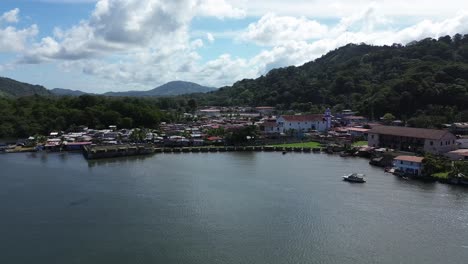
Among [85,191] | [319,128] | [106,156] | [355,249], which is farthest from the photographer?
[319,128]

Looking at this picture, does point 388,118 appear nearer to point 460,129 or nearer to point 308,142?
point 460,129

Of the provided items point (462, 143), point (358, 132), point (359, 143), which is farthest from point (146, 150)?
point (462, 143)

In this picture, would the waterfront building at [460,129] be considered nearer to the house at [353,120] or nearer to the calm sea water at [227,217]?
the house at [353,120]

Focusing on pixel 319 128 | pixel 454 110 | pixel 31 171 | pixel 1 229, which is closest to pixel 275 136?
pixel 319 128

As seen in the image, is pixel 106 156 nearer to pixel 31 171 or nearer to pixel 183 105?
pixel 31 171

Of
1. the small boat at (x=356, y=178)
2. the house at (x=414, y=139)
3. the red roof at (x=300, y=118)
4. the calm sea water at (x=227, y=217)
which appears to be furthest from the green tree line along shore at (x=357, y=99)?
the calm sea water at (x=227, y=217)

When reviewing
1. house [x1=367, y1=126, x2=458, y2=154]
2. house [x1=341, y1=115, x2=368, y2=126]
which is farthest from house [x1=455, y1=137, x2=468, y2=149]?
house [x1=341, y1=115, x2=368, y2=126]

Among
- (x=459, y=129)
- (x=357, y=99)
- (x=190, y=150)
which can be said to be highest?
(x=357, y=99)

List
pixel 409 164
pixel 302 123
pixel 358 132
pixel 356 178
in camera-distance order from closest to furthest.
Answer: pixel 356 178 < pixel 409 164 < pixel 358 132 < pixel 302 123
